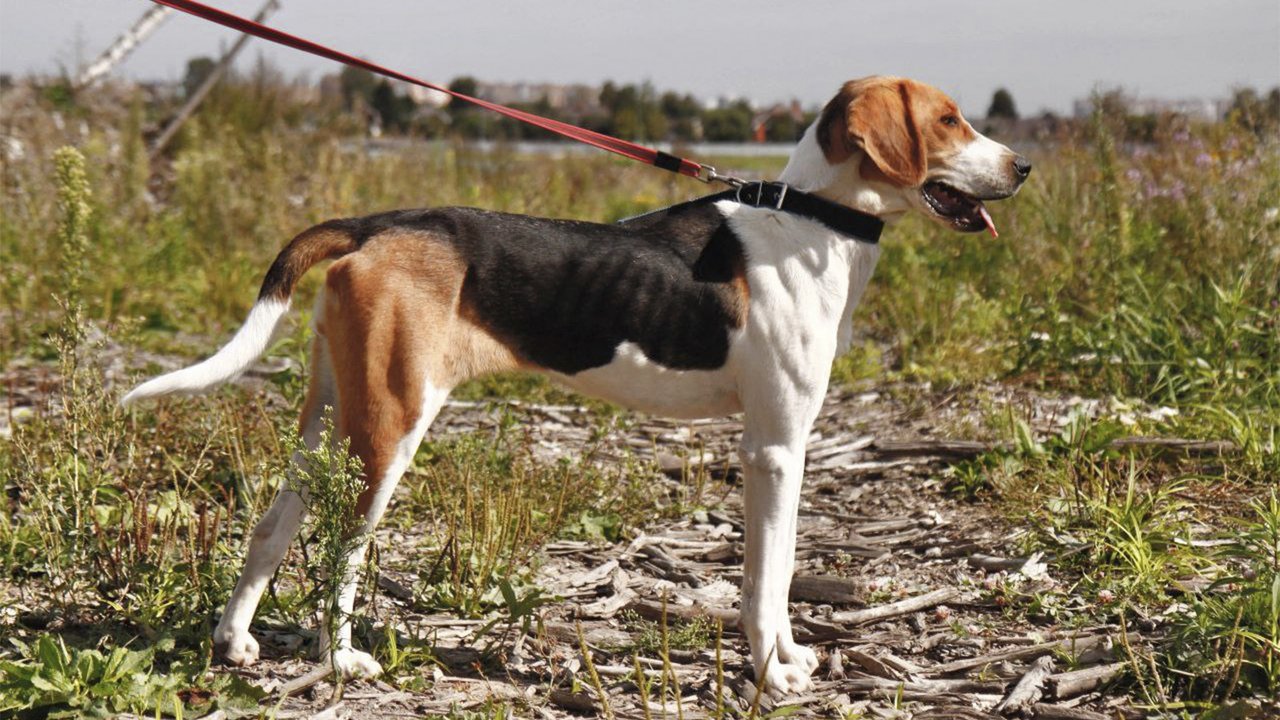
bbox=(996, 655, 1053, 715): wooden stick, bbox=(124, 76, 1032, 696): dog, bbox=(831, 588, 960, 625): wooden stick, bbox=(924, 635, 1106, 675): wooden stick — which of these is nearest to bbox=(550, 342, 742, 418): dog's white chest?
bbox=(124, 76, 1032, 696): dog

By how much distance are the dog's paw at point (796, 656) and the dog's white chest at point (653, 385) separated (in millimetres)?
728

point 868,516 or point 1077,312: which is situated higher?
point 1077,312

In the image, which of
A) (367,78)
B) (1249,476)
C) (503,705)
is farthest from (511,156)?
(367,78)

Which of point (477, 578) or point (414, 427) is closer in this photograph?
point (414, 427)

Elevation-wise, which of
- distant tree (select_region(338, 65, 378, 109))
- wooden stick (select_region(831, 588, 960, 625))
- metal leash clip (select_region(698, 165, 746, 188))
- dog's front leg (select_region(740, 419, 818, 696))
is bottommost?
wooden stick (select_region(831, 588, 960, 625))

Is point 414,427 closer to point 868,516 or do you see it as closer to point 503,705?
point 503,705

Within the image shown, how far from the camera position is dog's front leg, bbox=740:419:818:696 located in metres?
3.47

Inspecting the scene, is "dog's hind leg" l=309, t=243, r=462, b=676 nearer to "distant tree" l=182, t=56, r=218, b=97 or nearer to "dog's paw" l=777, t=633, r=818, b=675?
"dog's paw" l=777, t=633, r=818, b=675

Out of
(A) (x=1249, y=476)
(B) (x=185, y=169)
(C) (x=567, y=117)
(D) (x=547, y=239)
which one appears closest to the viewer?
(D) (x=547, y=239)

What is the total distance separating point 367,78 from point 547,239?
23.6 metres

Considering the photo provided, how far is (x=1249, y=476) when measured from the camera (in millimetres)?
4824

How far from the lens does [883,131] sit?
11.3ft

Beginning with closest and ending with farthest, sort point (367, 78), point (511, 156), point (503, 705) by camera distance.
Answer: point (503, 705)
point (511, 156)
point (367, 78)

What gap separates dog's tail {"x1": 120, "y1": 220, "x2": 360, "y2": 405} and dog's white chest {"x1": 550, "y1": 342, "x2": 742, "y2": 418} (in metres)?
0.74
